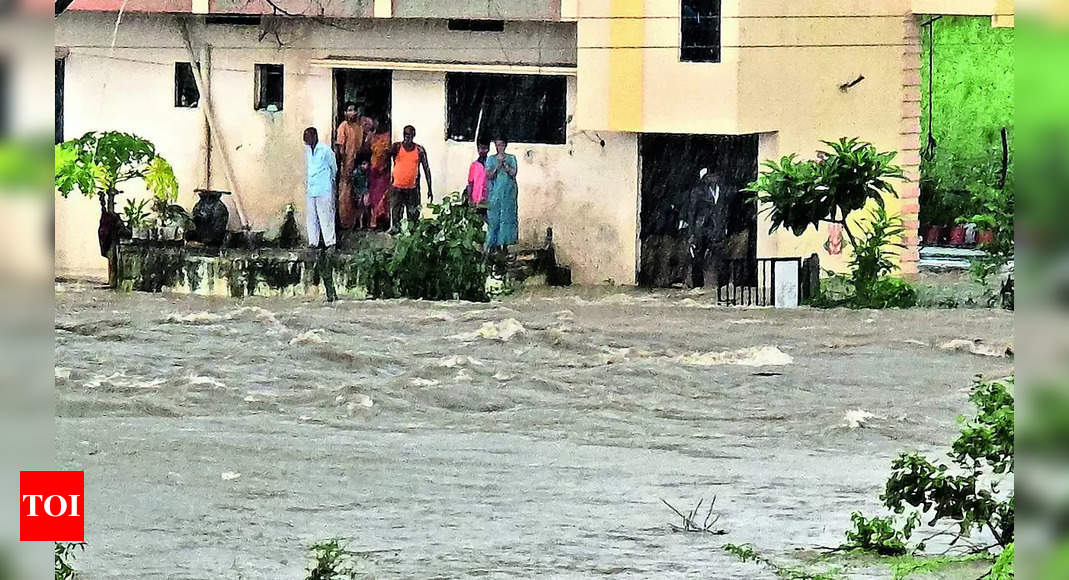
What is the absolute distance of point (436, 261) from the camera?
318 cm

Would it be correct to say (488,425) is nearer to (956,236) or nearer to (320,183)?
(320,183)

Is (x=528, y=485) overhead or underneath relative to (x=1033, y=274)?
underneath

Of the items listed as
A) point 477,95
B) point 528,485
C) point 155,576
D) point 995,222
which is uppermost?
point 477,95

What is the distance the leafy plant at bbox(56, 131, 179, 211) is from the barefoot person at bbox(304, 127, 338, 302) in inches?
12.4

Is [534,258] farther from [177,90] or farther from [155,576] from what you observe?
[155,576]

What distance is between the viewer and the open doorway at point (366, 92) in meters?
3.13

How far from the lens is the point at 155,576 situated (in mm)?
3168

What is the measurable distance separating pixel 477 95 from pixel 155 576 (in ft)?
4.29

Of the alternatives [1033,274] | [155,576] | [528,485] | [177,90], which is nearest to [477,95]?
[177,90]

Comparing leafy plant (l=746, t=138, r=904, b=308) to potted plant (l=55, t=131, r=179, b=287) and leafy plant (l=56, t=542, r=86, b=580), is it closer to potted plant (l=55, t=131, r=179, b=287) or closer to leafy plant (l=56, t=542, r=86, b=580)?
potted plant (l=55, t=131, r=179, b=287)

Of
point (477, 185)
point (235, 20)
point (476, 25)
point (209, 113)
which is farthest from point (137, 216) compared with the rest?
point (476, 25)

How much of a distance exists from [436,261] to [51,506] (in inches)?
39.4

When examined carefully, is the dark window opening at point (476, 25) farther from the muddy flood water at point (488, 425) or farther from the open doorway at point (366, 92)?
the muddy flood water at point (488, 425)

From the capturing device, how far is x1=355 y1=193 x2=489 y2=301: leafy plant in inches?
124
